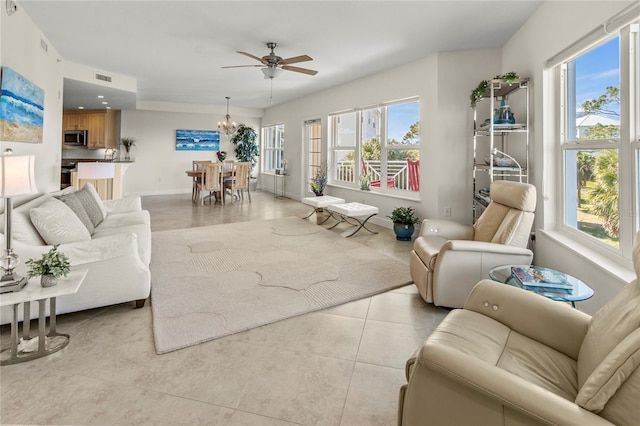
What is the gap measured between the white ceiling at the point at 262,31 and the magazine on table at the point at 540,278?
8.55ft

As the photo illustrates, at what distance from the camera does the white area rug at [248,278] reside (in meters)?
2.49

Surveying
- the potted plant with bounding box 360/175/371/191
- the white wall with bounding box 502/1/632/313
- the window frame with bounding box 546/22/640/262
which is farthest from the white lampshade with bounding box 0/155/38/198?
the potted plant with bounding box 360/175/371/191

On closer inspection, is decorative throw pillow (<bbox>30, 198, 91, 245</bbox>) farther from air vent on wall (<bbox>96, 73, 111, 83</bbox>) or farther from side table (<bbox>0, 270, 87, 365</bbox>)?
air vent on wall (<bbox>96, 73, 111, 83</bbox>)

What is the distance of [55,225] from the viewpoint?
256 cm

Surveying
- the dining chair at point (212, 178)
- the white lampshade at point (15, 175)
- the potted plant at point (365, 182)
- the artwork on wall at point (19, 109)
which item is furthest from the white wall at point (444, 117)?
the artwork on wall at point (19, 109)

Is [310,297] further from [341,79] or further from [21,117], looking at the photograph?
[341,79]

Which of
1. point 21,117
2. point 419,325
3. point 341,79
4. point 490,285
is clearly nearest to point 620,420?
point 490,285

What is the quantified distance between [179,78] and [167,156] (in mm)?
3997

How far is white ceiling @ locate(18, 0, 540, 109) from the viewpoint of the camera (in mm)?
3432

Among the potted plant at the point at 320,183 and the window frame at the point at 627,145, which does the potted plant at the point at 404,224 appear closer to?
the potted plant at the point at 320,183

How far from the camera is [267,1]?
331 cm

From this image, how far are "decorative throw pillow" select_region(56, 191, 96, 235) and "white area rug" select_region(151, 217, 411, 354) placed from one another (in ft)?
2.39

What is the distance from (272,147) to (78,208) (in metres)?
7.89

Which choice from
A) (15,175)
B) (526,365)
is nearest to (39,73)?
(15,175)
